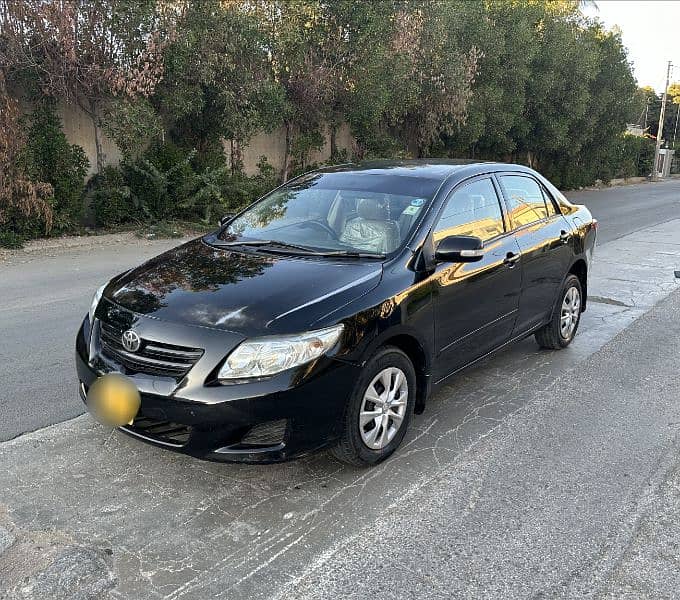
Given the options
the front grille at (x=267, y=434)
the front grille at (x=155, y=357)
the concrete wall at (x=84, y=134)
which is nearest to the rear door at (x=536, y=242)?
the front grille at (x=267, y=434)

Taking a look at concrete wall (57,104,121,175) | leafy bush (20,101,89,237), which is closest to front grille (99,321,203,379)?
leafy bush (20,101,89,237)

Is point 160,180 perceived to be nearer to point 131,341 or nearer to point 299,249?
point 299,249

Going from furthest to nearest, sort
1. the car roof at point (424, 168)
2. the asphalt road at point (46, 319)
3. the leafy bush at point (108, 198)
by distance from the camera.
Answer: the leafy bush at point (108, 198) → the car roof at point (424, 168) → the asphalt road at point (46, 319)

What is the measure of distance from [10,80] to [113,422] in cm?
975

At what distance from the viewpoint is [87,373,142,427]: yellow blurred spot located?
3307 mm

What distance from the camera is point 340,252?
413cm

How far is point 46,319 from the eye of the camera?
6723 mm

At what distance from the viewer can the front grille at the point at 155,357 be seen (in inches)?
127

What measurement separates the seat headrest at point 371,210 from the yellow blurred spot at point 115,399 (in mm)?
1909

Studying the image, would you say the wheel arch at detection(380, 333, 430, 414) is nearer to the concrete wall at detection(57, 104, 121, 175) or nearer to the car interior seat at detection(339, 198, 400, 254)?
the car interior seat at detection(339, 198, 400, 254)

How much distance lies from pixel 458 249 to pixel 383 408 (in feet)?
3.52

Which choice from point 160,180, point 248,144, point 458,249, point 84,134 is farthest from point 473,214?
point 248,144

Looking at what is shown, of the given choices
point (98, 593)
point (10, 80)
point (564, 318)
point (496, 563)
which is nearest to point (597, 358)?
point (564, 318)

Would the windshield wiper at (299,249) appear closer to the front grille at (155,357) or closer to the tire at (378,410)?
the tire at (378,410)
